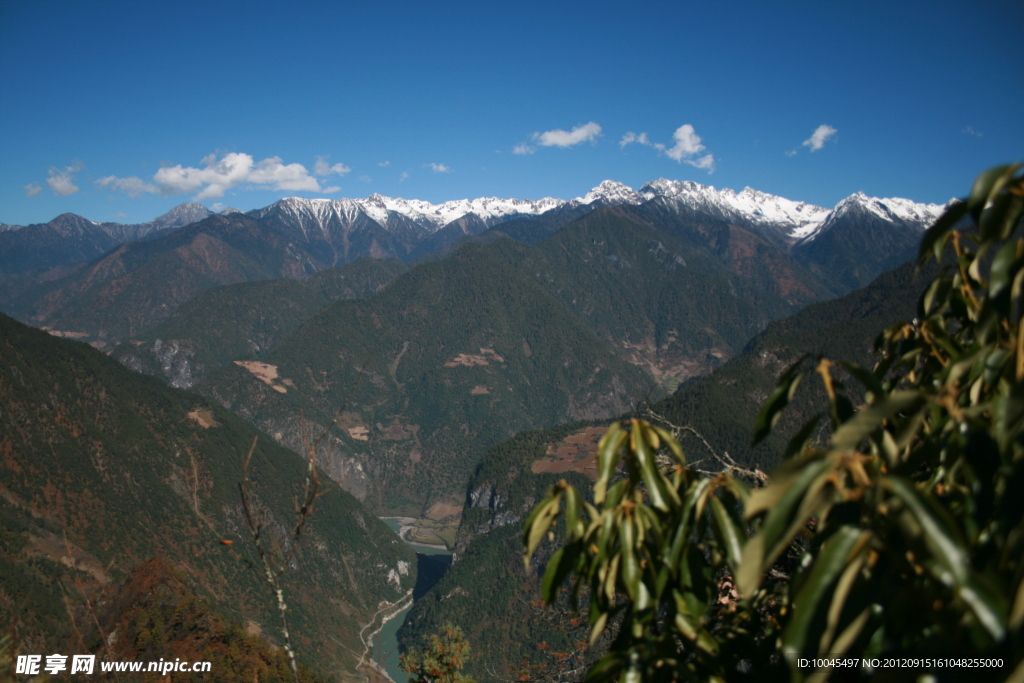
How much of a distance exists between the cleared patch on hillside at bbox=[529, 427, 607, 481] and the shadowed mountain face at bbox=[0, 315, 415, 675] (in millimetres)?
57034

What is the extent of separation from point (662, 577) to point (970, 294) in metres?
3.10

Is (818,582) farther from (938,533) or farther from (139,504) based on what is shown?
(139,504)

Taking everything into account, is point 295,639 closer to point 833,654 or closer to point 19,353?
point 19,353

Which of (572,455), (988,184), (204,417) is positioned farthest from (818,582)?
(204,417)

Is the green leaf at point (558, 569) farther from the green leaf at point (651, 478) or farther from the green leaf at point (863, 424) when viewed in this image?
the green leaf at point (863, 424)

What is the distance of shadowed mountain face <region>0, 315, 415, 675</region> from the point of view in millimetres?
83062

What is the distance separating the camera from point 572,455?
148500 millimetres

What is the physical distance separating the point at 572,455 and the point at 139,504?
93940 millimetres

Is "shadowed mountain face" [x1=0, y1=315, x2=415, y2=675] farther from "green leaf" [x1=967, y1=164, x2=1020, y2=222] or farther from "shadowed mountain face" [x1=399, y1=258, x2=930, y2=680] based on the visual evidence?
"green leaf" [x1=967, y1=164, x2=1020, y2=222]

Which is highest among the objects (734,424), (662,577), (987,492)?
(987,492)

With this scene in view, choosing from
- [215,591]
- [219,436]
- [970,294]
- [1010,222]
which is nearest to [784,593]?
[970,294]

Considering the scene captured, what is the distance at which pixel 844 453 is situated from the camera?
229 centimetres

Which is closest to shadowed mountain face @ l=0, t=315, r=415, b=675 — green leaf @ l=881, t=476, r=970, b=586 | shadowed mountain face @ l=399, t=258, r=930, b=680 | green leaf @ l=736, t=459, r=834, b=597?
shadowed mountain face @ l=399, t=258, r=930, b=680

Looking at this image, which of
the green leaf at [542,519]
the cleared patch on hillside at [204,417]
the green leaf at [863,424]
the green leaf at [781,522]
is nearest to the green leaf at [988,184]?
the green leaf at [863,424]
